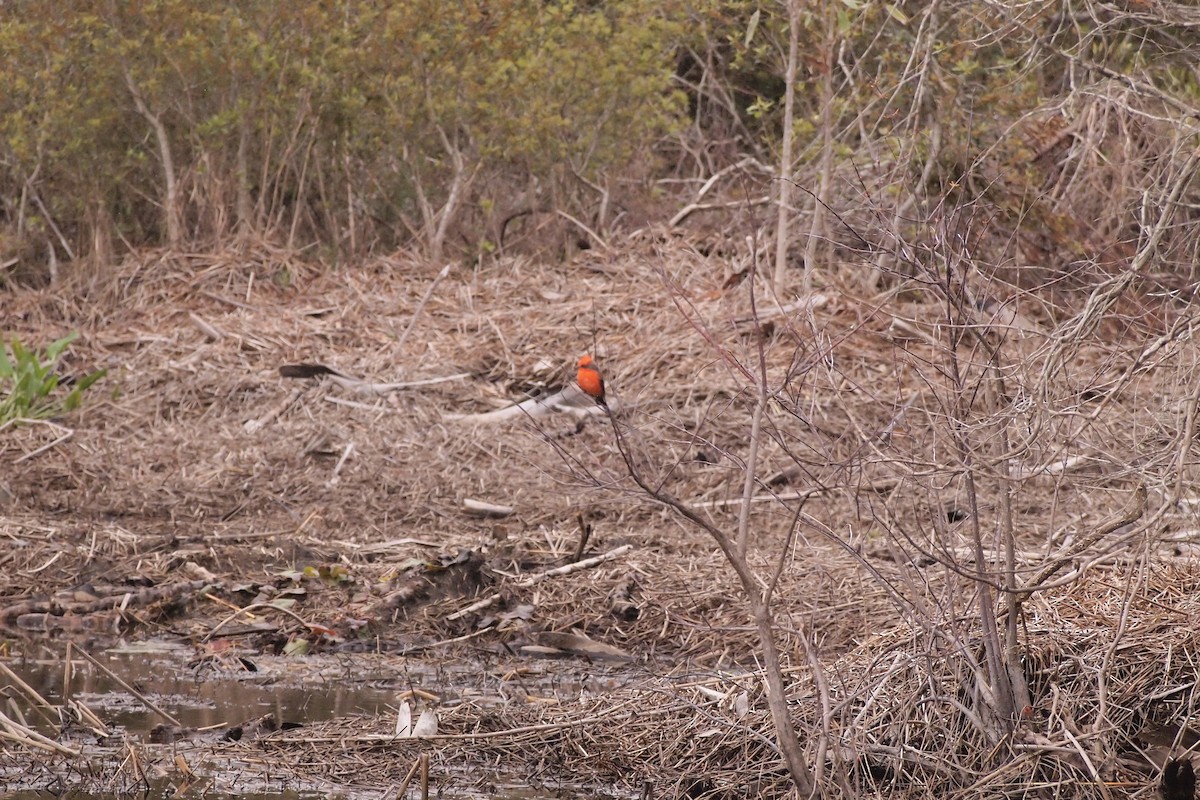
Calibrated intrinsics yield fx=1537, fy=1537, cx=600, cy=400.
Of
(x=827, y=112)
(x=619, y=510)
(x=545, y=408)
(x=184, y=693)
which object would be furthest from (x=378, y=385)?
(x=184, y=693)

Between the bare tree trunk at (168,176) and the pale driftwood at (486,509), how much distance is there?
220 inches

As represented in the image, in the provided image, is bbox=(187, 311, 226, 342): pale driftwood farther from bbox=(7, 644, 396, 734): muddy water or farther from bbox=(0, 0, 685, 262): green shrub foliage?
bbox=(7, 644, 396, 734): muddy water

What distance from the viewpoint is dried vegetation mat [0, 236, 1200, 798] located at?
4.40 m

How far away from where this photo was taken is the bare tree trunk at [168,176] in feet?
43.3

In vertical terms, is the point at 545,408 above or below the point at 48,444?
below

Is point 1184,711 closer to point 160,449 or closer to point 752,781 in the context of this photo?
point 752,781

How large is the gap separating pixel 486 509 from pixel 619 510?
0.78 m

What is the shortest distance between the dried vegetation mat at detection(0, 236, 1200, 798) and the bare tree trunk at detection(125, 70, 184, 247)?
50 cm

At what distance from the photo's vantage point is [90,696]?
6.09 m

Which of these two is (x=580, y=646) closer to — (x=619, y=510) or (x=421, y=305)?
(x=619, y=510)

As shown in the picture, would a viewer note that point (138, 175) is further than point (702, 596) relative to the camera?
Yes

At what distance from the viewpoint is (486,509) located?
8.99 meters

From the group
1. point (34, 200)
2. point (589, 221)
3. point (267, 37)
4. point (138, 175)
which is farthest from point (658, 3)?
point (34, 200)

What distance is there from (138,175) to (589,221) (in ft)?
13.7
